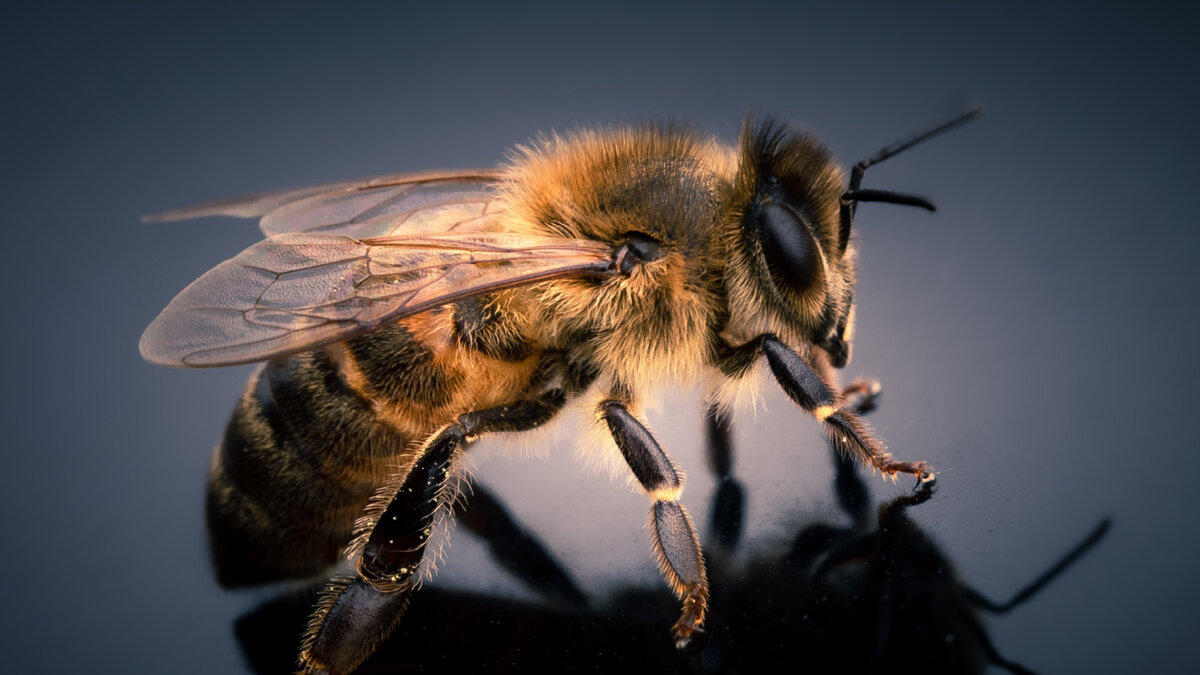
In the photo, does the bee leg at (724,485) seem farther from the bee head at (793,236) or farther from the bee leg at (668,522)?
the bee head at (793,236)

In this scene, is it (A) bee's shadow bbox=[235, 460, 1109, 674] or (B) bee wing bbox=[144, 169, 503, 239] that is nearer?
(A) bee's shadow bbox=[235, 460, 1109, 674]

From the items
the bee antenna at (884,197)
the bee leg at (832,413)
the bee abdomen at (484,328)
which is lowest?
the bee leg at (832,413)

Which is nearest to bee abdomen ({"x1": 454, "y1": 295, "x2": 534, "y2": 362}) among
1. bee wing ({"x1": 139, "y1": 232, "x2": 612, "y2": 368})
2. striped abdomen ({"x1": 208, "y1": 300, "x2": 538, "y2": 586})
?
striped abdomen ({"x1": 208, "y1": 300, "x2": 538, "y2": 586})

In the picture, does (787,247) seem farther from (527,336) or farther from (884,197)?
(527,336)

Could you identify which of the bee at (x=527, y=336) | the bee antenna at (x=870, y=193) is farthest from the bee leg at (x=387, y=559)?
the bee antenna at (x=870, y=193)

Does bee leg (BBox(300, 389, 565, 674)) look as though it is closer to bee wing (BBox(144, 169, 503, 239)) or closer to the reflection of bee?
the reflection of bee

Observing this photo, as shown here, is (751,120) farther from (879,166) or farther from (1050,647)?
(1050,647)

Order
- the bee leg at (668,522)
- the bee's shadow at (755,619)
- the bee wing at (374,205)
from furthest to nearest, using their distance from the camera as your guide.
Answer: the bee wing at (374,205)
the bee leg at (668,522)
the bee's shadow at (755,619)
